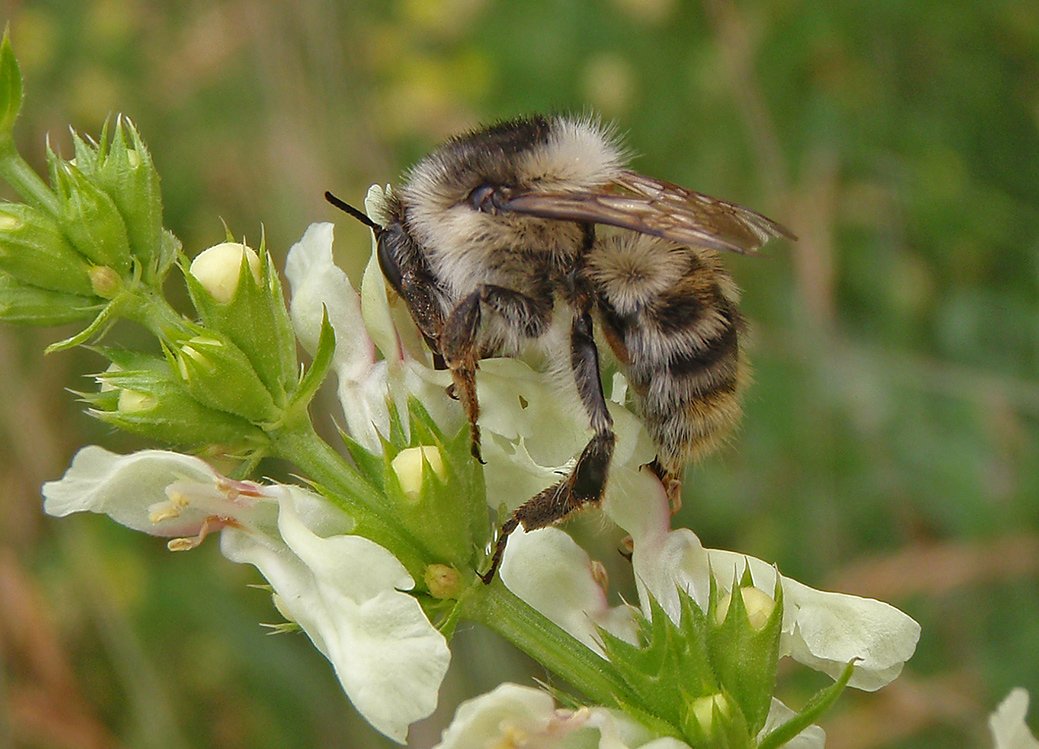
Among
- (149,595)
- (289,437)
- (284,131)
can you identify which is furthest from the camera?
(149,595)

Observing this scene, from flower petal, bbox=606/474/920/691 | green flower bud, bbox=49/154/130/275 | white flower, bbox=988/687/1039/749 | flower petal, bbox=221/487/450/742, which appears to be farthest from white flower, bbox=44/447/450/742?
white flower, bbox=988/687/1039/749

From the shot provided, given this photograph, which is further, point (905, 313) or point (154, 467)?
point (905, 313)

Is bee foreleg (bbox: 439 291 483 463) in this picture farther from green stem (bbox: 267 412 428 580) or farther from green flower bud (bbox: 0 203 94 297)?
green flower bud (bbox: 0 203 94 297)

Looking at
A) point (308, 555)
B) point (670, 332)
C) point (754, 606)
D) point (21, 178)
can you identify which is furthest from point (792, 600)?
point (21, 178)

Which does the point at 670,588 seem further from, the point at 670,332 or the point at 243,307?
the point at 243,307

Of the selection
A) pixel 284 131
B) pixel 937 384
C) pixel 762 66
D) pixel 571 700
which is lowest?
pixel 571 700

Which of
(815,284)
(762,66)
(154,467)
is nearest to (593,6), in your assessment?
(762,66)

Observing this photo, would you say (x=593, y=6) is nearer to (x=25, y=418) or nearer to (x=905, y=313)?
(x=905, y=313)
